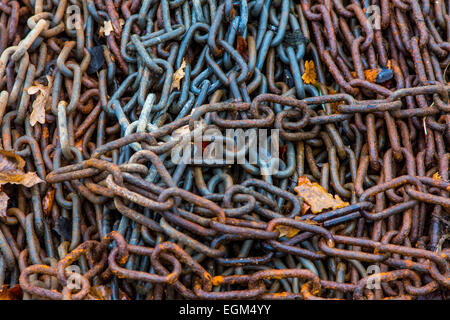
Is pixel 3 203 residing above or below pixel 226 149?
below

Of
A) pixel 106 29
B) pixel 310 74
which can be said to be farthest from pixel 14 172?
pixel 310 74

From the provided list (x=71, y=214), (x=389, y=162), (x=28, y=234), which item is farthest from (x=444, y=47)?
(x=28, y=234)

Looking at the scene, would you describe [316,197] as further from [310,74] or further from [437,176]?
[310,74]

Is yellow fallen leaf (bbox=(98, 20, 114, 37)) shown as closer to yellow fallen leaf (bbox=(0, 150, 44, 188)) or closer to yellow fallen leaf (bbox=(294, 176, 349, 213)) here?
yellow fallen leaf (bbox=(0, 150, 44, 188))

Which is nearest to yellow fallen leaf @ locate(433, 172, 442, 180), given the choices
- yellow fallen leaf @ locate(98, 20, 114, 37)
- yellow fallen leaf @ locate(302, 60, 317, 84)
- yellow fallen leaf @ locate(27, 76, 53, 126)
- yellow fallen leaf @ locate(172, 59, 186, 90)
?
yellow fallen leaf @ locate(302, 60, 317, 84)
